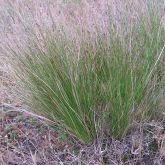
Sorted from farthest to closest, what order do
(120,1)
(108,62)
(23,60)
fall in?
(120,1) → (23,60) → (108,62)

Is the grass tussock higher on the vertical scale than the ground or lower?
higher

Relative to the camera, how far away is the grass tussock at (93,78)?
5.57 ft

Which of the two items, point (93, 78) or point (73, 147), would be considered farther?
point (73, 147)

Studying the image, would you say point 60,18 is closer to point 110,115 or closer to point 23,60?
point 23,60

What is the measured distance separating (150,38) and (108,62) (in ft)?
1.29

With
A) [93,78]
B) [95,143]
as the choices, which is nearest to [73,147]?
[95,143]

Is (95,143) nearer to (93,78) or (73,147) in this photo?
(73,147)

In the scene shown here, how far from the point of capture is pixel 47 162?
5.61 ft

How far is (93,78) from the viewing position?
174 cm

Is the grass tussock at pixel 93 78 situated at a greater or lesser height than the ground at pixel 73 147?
greater

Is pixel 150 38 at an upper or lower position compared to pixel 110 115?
upper

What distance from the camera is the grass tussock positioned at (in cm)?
170

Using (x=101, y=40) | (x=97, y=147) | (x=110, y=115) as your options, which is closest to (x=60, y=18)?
(x=101, y=40)

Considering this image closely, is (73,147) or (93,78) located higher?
(93,78)
